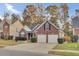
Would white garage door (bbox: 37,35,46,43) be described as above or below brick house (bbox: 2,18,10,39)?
below

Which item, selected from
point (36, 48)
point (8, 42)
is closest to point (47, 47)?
point (36, 48)

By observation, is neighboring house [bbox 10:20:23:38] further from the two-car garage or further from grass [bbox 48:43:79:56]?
grass [bbox 48:43:79:56]

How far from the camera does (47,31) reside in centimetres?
407

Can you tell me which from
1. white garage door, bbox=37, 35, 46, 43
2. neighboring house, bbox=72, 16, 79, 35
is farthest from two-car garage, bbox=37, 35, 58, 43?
neighboring house, bbox=72, 16, 79, 35

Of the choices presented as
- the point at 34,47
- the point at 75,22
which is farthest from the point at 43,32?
the point at 75,22

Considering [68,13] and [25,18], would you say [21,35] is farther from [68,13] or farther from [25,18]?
[68,13]

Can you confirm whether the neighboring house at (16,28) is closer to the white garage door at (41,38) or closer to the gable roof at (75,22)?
the white garage door at (41,38)

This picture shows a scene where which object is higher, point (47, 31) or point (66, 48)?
point (47, 31)

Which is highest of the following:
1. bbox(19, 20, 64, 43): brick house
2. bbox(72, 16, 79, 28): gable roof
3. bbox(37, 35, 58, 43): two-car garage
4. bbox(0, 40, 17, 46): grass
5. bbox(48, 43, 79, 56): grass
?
bbox(72, 16, 79, 28): gable roof

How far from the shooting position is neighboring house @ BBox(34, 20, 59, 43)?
4051mm

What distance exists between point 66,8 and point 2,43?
66 centimetres

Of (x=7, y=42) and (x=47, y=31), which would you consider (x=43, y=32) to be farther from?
(x=7, y=42)

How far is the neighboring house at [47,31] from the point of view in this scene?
4.05 m

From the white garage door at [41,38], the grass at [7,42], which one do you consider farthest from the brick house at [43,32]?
the grass at [7,42]
